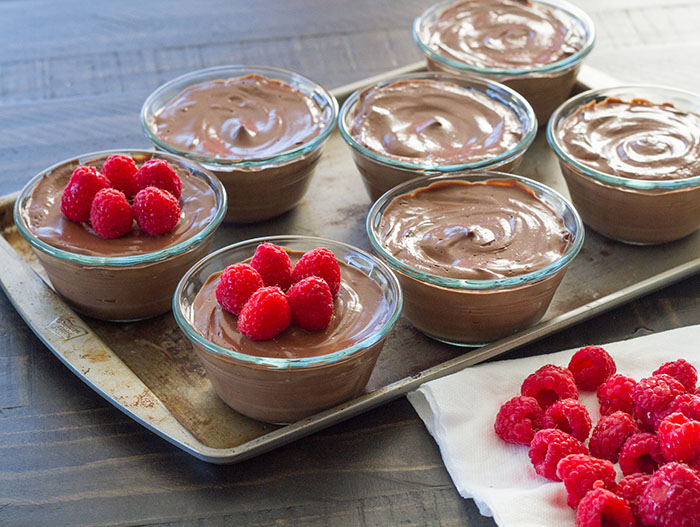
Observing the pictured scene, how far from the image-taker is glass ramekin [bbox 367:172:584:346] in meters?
2.24

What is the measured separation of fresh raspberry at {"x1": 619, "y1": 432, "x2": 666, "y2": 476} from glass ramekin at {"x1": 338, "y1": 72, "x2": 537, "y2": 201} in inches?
39.3

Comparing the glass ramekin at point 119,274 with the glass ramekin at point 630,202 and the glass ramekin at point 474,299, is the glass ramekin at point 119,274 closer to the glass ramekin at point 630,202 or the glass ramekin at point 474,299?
the glass ramekin at point 474,299

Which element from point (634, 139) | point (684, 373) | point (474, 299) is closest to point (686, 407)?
point (684, 373)

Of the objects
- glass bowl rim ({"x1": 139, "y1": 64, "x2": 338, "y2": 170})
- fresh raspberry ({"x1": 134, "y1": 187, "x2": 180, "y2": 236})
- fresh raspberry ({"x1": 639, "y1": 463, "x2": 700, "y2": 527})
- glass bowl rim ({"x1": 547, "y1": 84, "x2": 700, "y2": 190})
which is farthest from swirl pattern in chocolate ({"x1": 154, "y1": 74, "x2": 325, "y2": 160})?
fresh raspberry ({"x1": 639, "y1": 463, "x2": 700, "y2": 527})

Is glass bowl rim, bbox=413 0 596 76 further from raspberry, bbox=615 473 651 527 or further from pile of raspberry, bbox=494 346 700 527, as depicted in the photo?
raspberry, bbox=615 473 651 527

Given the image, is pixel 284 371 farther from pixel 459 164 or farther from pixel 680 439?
pixel 459 164

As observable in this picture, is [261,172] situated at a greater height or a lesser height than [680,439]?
lesser

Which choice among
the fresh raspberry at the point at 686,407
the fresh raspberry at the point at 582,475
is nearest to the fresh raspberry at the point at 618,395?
the fresh raspberry at the point at 686,407

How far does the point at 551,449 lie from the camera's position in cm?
192

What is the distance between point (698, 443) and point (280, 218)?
4.81 ft

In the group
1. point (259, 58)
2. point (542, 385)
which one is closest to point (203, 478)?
point (542, 385)

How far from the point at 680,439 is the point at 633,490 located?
14 centimetres

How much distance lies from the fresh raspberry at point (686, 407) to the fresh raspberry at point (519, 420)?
278 millimetres

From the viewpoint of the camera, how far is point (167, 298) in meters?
2.46
